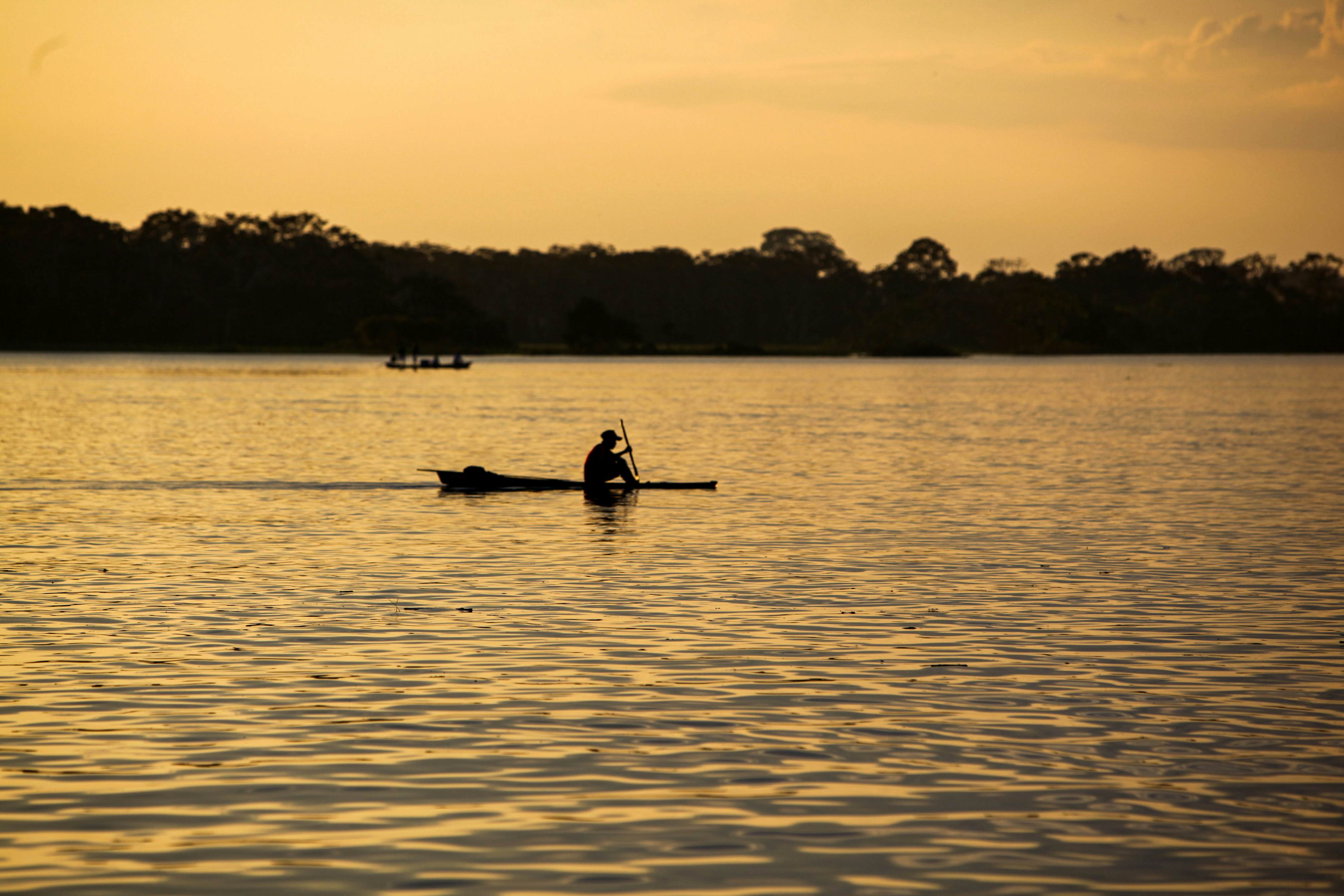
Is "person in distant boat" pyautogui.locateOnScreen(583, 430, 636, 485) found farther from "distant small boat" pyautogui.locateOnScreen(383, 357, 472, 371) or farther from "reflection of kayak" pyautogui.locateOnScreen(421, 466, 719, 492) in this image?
"distant small boat" pyautogui.locateOnScreen(383, 357, 472, 371)

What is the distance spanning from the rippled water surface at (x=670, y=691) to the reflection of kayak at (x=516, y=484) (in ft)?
1.28

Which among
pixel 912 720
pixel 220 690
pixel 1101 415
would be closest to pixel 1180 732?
pixel 912 720

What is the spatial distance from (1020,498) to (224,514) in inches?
768

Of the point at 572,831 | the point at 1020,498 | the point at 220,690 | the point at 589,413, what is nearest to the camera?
the point at 572,831

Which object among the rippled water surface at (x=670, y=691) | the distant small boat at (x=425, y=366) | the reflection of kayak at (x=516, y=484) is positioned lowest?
the rippled water surface at (x=670, y=691)

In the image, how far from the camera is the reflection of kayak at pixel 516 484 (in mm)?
37938

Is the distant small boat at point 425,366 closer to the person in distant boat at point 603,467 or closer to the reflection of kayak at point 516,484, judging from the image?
the reflection of kayak at point 516,484

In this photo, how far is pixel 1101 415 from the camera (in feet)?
304

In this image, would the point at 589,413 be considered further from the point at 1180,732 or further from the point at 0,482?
the point at 1180,732

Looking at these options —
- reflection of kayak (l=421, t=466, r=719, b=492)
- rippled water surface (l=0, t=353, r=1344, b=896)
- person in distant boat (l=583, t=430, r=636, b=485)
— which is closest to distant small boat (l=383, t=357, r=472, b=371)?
reflection of kayak (l=421, t=466, r=719, b=492)

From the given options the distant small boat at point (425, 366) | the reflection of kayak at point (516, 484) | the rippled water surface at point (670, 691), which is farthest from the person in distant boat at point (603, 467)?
the distant small boat at point (425, 366)

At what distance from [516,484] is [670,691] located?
22.7 m

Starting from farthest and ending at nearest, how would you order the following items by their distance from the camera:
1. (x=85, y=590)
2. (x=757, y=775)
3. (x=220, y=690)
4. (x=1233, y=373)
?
(x=1233, y=373) → (x=85, y=590) → (x=220, y=690) → (x=757, y=775)

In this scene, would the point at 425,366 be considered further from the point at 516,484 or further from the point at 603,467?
the point at 603,467
